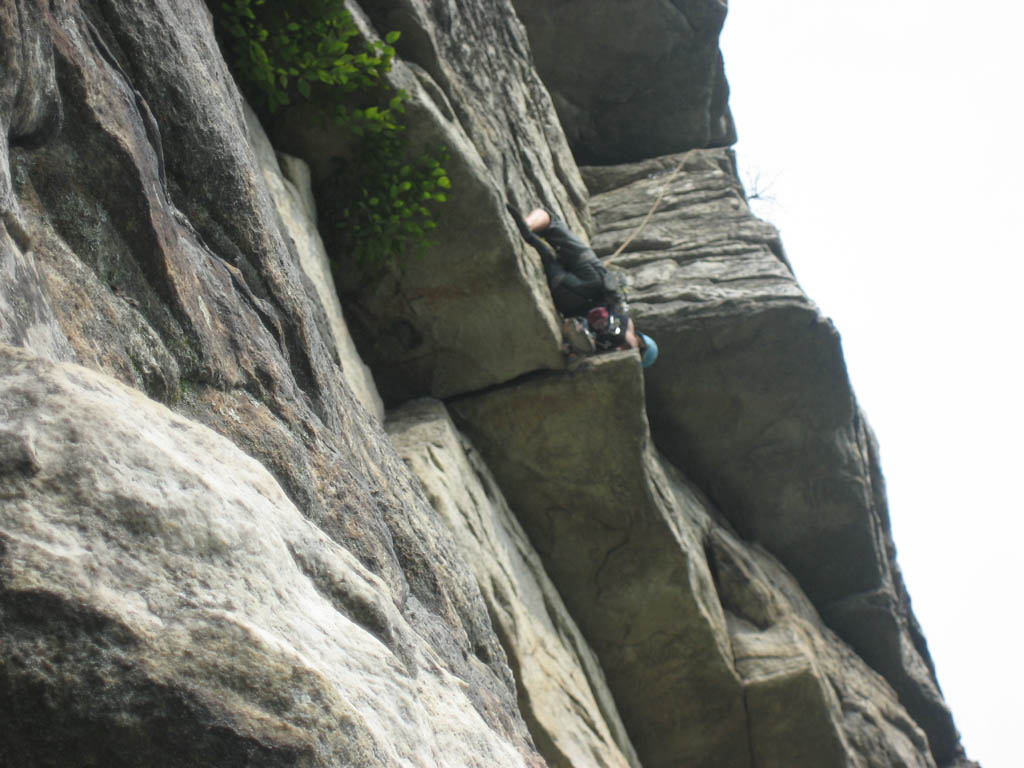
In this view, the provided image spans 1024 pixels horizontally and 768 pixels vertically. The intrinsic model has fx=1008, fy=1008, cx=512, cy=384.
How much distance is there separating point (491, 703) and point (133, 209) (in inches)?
75.7

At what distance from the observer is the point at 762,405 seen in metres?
10.1

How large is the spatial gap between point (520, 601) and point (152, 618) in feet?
18.3

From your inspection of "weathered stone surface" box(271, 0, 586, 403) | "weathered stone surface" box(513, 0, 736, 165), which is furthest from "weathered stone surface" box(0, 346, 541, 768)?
"weathered stone surface" box(513, 0, 736, 165)

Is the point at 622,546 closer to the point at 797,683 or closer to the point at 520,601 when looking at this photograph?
the point at 520,601

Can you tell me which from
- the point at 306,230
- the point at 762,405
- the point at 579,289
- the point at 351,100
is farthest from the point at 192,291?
the point at 762,405

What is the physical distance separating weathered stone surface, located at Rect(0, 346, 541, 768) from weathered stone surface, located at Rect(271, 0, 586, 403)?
556cm

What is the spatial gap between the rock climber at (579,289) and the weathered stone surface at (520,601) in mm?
1310

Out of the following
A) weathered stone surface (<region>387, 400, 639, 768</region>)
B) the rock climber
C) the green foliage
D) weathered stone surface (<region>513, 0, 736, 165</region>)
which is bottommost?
weathered stone surface (<region>387, 400, 639, 768</region>)

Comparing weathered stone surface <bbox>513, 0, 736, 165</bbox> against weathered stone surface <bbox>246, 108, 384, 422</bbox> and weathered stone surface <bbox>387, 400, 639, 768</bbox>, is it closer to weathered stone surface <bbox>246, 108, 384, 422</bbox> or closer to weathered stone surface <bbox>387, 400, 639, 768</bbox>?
weathered stone surface <bbox>246, 108, 384, 422</bbox>

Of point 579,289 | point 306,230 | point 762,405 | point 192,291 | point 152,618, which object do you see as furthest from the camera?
point 762,405

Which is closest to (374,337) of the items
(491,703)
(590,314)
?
(590,314)

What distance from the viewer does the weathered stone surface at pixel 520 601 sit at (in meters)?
6.27

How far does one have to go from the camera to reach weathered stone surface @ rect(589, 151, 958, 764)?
9602 mm

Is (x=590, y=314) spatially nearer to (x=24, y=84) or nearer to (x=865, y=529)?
(x=865, y=529)
